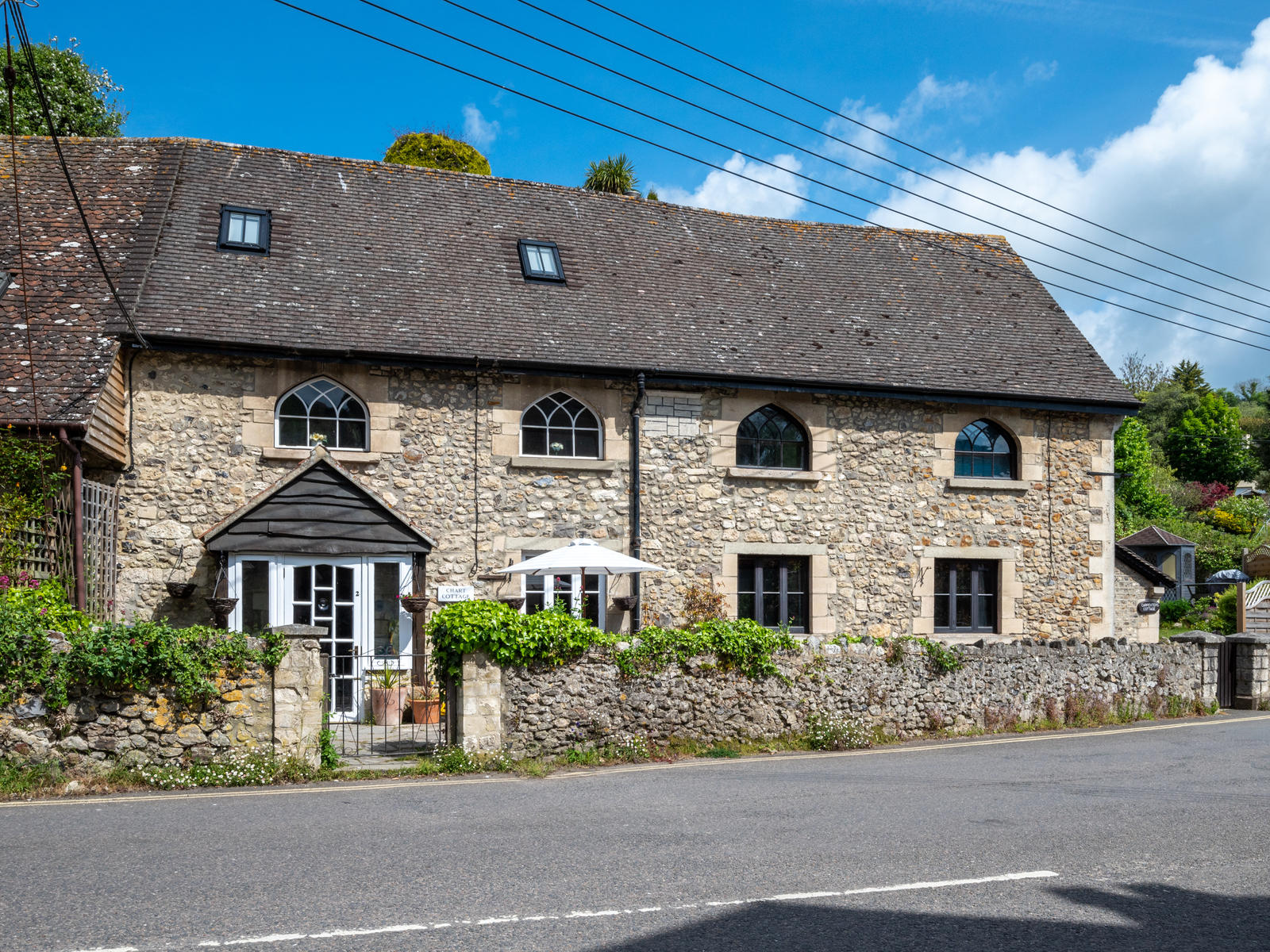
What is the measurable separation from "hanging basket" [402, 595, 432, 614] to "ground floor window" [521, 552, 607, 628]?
190 centimetres

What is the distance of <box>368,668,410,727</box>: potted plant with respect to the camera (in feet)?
44.3

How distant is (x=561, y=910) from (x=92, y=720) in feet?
19.7

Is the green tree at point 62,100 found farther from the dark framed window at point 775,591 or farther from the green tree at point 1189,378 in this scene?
the green tree at point 1189,378

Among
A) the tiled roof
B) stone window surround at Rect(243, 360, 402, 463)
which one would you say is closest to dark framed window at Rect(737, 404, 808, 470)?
stone window surround at Rect(243, 360, 402, 463)

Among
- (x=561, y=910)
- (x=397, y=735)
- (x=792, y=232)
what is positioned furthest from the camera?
(x=792, y=232)

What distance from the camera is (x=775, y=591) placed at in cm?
1750

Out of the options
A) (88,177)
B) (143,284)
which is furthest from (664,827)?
(88,177)

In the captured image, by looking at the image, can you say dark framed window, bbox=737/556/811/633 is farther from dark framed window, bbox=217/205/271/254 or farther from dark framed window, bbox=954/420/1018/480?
dark framed window, bbox=217/205/271/254

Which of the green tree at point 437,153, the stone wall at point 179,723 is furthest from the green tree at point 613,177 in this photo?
the stone wall at point 179,723

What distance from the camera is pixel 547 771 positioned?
10.7 meters

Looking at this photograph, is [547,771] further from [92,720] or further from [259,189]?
[259,189]

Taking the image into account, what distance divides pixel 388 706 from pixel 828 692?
5.43 metres

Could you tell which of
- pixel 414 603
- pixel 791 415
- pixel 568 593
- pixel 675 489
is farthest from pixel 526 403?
pixel 791 415

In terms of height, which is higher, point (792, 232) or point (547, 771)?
point (792, 232)
